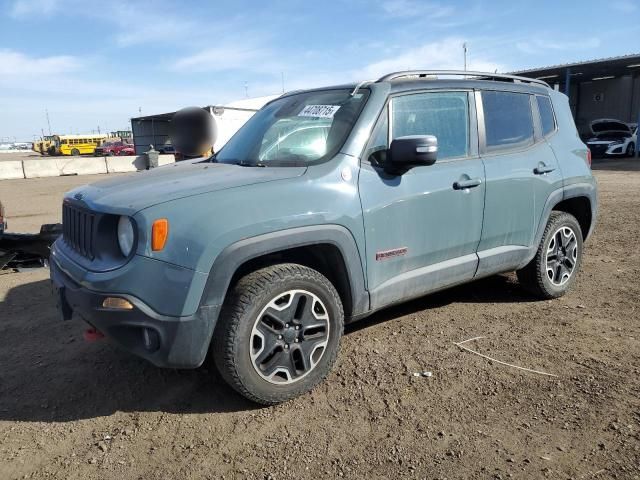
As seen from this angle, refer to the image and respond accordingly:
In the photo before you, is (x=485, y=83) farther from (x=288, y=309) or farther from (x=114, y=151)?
(x=114, y=151)

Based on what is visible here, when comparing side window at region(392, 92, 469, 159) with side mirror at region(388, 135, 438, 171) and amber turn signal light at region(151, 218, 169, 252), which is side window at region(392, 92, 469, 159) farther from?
amber turn signal light at region(151, 218, 169, 252)

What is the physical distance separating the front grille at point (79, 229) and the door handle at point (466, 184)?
7.70ft

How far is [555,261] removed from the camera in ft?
15.1

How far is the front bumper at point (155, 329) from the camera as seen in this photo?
2.56m

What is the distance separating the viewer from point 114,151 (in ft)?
155

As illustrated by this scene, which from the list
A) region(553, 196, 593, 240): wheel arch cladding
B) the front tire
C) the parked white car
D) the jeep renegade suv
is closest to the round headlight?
the jeep renegade suv

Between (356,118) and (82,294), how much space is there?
1.93 meters

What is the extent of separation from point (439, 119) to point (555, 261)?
1.87 meters

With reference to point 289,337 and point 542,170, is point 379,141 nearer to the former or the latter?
point 289,337

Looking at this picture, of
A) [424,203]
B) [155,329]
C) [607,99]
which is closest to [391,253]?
[424,203]

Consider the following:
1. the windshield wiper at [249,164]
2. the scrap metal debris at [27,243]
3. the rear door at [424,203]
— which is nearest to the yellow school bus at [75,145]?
the scrap metal debris at [27,243]

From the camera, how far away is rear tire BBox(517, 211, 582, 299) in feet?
14.5

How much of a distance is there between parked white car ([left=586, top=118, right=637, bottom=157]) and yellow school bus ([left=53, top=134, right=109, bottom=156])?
47.3 metres

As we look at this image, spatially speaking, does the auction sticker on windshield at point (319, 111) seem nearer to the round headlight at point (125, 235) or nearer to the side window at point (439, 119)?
→ the side window at point (439, 119)
